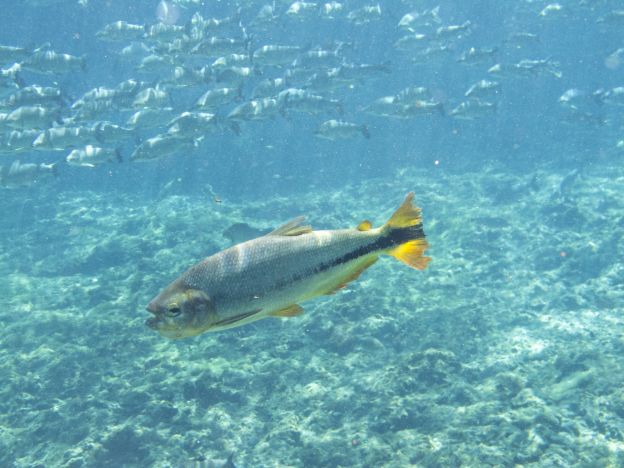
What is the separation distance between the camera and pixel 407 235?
2.53 meters

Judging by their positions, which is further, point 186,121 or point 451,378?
point 186,121

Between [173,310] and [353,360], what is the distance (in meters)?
7.60

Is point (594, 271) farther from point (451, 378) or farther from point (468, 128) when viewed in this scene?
point (468, 128)

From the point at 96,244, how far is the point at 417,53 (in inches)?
673

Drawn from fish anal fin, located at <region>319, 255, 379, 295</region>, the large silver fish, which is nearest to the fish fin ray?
the large silver fish

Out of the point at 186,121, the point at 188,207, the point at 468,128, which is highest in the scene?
the point at 186,121

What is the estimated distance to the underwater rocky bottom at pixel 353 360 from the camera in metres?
7.10

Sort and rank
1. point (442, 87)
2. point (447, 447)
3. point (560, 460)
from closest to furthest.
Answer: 1. point (560, 460)
2. point (447, 447)
3. point (442, 87)

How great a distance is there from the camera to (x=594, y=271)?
1273 centimetres

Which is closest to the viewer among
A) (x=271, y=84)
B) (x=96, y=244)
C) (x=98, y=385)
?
(x=98, y=385)

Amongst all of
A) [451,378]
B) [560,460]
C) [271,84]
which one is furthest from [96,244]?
[560,460]

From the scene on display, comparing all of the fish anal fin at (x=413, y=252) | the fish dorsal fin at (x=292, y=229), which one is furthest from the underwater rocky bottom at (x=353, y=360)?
the fish dorsal fin at (x=292, y=229)

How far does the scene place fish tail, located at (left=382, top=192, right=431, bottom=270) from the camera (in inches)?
99.0

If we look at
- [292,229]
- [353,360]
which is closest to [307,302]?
[353,360]
